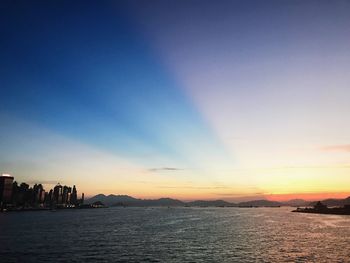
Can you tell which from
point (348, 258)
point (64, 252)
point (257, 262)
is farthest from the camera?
point (64, 252)

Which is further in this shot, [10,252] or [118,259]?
[10,252]

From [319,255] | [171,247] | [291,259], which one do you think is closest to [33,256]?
[171,247]

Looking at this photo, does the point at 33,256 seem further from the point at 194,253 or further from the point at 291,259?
the point at 291,259

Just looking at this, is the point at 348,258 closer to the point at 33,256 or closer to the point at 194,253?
the point at 194,253

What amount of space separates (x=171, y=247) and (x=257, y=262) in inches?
1019

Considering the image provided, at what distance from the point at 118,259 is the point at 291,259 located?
120 ft

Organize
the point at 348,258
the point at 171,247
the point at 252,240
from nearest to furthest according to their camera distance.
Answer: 1. the point at 348,258
2. the point at 171,247
3. the point at 252,240

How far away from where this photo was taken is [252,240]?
4038 inches

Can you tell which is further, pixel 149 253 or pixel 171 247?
pixel 171 247

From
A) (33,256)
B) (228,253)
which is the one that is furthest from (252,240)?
(33,256)

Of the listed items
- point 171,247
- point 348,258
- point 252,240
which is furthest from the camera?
point 252,240

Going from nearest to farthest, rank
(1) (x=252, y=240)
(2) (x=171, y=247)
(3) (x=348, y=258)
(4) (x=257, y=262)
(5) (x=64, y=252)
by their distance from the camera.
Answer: (4) (x=257, y=262)
(3) (x=348, y=258)
(5) (x=64, y=252)
(2) (x=171, y=247)
(1) (x=252, y=240)

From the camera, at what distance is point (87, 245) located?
286 ft

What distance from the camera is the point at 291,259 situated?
69.6 metres
